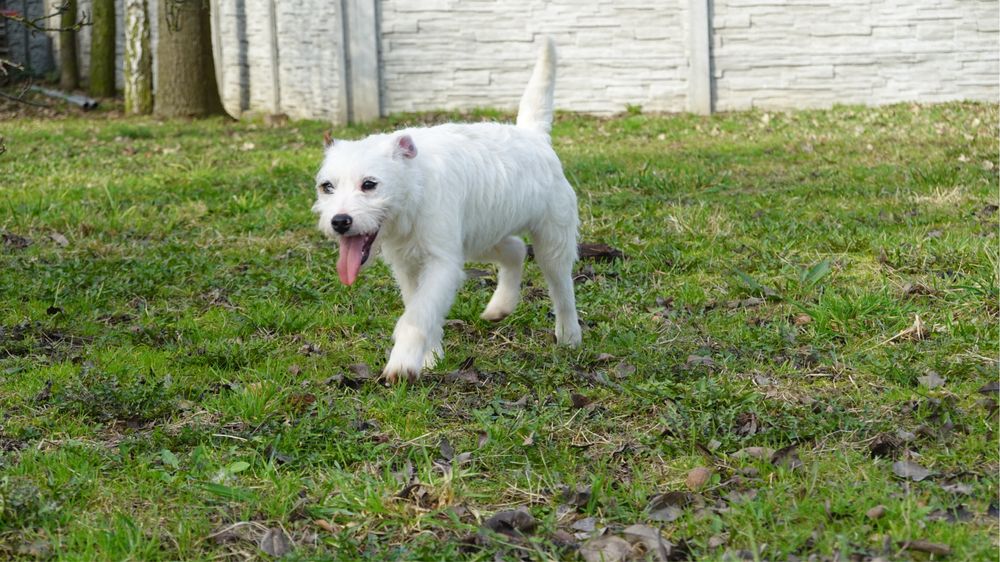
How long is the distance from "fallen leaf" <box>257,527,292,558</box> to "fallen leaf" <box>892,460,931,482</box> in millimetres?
2073

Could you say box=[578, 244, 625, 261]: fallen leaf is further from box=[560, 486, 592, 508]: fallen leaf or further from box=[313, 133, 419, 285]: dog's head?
box=[560, 486, 592, 508]: fallen leaf

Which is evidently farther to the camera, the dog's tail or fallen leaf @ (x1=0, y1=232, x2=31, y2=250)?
fallen leaf @ (x1=0, y1=232, x2=31, y2=250)


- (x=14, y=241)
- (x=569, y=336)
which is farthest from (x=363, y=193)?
(x=14, y=241)

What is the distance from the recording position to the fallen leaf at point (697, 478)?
3.97 metres

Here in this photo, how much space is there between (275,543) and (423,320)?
1737 mm

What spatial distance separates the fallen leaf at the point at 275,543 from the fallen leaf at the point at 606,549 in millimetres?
938

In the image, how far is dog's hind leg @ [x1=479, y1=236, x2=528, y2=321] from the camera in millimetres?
6367

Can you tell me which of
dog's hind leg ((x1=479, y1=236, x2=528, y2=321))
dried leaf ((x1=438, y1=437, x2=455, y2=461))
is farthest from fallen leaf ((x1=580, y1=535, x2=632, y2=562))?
dog's hind leg ((x1=479, y1=236, x2=528, y2=321))

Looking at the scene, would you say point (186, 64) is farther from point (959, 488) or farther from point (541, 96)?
point (959, 488)

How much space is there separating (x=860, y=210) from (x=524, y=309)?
3.28 metres

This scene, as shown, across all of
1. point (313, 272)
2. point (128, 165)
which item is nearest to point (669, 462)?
point (313, 272)

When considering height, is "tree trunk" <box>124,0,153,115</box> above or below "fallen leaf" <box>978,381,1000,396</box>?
above

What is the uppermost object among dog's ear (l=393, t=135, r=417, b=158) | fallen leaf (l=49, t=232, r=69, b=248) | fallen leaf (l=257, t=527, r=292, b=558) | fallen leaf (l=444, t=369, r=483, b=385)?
dog's ear (l=393, t=135, r=417, b=158)

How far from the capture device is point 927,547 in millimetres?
3348
